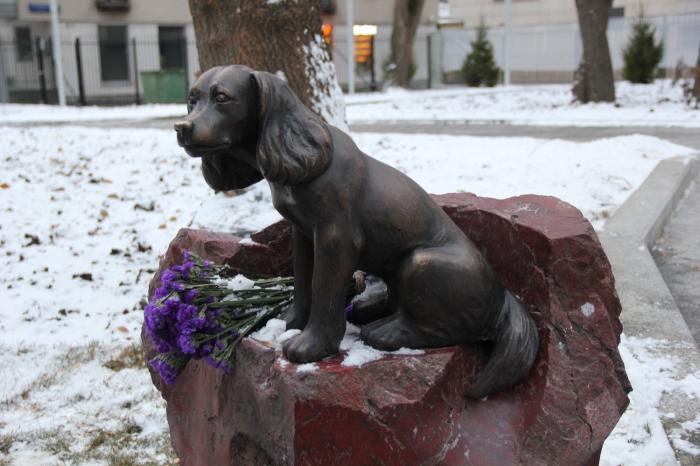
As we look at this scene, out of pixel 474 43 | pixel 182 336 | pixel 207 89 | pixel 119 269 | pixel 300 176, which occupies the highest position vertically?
pixel 474 43

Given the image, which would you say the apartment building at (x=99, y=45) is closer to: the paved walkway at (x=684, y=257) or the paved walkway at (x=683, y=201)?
the paved walkway at (x=683, y=201)

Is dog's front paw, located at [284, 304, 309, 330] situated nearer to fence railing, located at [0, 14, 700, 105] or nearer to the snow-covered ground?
the snow-covered ground

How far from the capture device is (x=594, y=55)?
15.3m

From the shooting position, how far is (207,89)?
7.30 ft

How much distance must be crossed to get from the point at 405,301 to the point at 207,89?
2.99ft

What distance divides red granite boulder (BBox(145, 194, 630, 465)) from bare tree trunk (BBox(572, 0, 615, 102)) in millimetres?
13543

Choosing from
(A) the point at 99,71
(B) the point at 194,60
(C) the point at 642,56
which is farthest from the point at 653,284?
(B) the point at 194,60

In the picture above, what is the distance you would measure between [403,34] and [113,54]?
9.58 m

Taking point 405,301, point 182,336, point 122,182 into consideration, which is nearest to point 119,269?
point 122,182

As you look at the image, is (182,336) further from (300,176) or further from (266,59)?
(266,59)

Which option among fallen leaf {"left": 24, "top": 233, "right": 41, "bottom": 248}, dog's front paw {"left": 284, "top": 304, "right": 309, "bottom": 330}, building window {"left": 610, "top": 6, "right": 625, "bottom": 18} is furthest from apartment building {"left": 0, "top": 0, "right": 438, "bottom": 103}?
dog's front paw {"left": 284, "top": 304, "right": 309, "bottom": 330}

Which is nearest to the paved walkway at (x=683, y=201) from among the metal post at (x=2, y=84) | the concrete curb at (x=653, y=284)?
the concrete curb at (x=653, y=284)

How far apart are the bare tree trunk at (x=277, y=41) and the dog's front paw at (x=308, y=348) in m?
3.83

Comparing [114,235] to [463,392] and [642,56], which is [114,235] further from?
[642,56]
